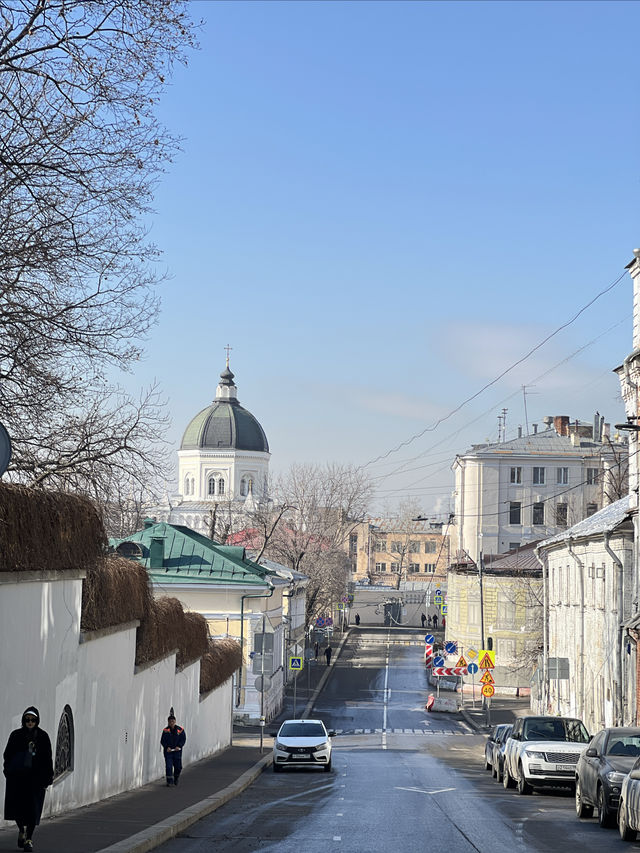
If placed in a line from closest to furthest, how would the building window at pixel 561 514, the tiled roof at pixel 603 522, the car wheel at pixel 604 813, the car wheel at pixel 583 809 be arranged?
the car wheel at pixel 604 813 → the car wheel at pixel 583 809 → the tiled roof at pixel 603 522 → the building window at pixel 561 514

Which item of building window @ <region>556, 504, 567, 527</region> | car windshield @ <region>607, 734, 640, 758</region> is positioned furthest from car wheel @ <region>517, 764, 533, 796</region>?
building window @ <region>556, 504, 567, 527</region>

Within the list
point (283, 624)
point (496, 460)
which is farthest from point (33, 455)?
point (496, 460)

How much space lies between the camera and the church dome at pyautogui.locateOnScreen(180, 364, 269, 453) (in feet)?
535

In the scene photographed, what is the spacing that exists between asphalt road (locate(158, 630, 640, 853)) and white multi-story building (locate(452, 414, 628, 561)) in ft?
155

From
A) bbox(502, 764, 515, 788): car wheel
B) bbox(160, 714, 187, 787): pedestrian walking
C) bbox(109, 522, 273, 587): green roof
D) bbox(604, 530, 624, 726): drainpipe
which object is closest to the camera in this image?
bbox(160, 714, 187, 787): pedestrian walking

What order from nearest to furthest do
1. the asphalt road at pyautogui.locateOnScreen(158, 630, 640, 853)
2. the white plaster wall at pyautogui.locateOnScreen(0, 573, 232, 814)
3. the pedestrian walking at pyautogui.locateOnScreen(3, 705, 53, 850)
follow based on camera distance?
the pedestrian walking at pyautogui.locateOnScreen(3, 705, 53, 850) < the white plaster wall at pyautogui.locateOnScreen(0, 573, 232, 814) < the asphalt road at pyautogui.locateOnScreen(158, 630, 640, 853)

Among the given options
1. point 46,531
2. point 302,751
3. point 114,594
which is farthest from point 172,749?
point 46,531

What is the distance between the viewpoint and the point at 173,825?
579 inches

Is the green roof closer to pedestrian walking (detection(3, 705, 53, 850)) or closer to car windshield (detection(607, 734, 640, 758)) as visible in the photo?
car windshield (detection(607, 734, 640, 758))

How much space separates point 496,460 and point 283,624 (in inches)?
1308

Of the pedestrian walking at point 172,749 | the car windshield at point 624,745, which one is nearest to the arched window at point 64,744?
the pedestrian walking at point 172,749

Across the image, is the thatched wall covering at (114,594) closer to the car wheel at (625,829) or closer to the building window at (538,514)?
the car wheel at (625,829)

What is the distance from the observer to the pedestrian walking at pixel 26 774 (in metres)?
11.4

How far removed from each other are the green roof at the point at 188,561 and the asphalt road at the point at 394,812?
862 centimetres
